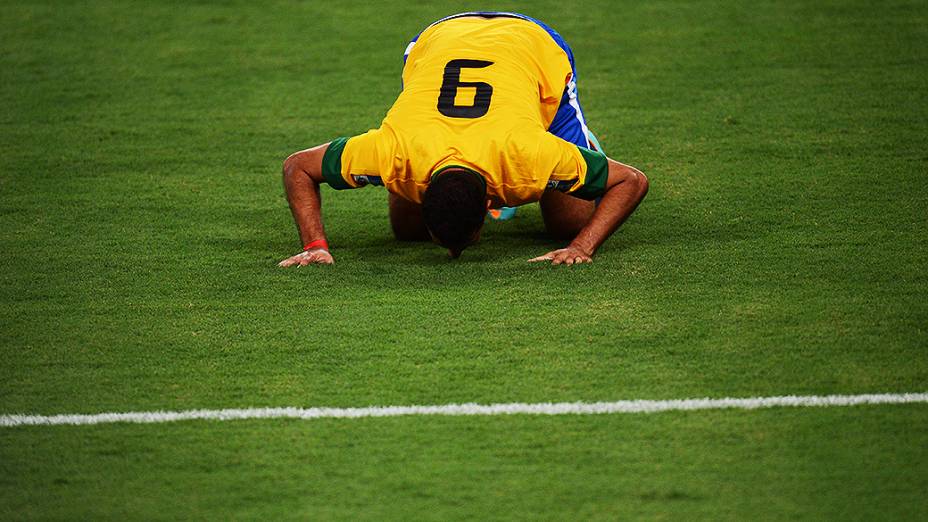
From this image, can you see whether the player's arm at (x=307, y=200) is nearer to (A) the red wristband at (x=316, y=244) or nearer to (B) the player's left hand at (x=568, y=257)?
(A) the red wristband at (x=316, y=244)

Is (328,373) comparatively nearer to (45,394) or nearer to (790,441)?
(45,394)

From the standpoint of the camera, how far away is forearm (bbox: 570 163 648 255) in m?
4.86

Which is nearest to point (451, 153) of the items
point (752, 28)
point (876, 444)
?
point (876, 444)

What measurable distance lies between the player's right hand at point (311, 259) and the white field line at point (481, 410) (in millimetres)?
1368

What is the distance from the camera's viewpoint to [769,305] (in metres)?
4.36

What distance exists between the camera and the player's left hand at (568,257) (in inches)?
192

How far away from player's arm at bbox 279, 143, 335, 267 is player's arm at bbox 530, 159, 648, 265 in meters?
0.94

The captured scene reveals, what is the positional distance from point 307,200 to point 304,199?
→ 13 millimetres

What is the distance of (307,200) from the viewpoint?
492cm

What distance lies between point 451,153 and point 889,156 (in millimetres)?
2756

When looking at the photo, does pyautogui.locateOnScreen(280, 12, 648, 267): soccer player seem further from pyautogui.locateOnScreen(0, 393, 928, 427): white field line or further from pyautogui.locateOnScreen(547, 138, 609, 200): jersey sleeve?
pyautogui.locateOnScreen(0, 393, 928, 427): white field line

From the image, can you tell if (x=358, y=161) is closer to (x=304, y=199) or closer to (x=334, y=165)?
(x=334, y=165)

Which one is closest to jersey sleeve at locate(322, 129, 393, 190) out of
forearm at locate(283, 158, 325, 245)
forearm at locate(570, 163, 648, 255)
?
forearm at locate(283, 158, 325, 245)

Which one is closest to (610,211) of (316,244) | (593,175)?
(593,175)
